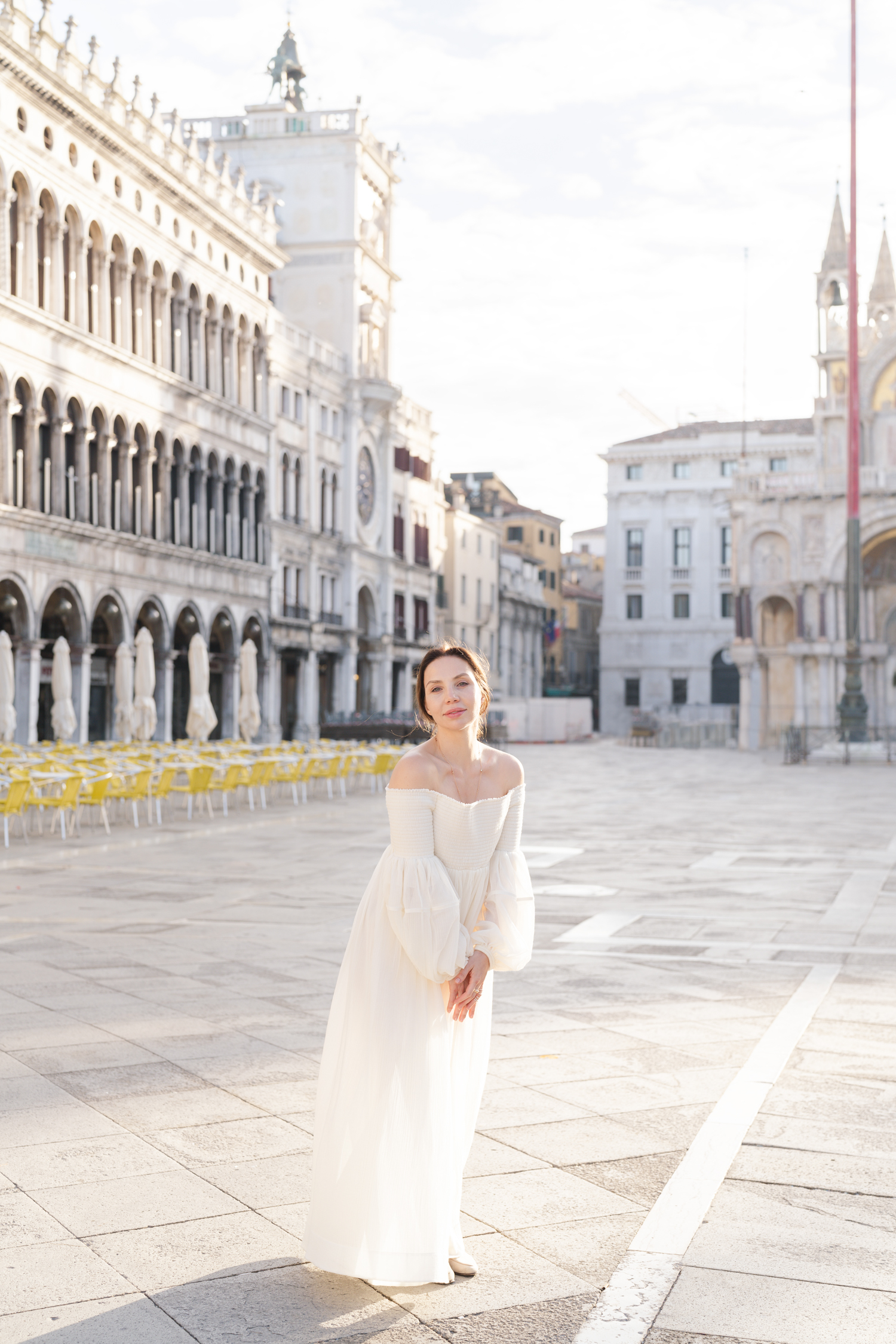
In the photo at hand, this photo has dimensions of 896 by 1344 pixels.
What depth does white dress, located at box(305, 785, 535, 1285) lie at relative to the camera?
405 centimetres

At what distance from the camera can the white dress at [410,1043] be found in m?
4.05

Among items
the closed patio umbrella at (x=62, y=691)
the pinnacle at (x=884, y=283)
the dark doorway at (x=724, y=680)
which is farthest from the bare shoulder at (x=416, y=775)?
the dark doorway at (x=724, y=680)

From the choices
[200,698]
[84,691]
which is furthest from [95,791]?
[84,691]

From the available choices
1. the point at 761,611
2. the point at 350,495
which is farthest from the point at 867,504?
the point at 350,495

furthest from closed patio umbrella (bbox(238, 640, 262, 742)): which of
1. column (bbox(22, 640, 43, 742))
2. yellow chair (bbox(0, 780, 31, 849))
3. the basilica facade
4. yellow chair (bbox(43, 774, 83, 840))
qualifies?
yellow chair (bbox(0, 780, 31, 849))

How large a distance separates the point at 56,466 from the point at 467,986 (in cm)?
3334

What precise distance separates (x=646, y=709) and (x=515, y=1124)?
76622mm

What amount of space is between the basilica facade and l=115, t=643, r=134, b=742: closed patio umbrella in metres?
2.00

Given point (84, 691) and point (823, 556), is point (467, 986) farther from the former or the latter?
point (823, 556)

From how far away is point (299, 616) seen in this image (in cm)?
5325

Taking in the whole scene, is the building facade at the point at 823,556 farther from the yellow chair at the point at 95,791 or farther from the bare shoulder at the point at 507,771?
the bare shoulder at the point at 507,771

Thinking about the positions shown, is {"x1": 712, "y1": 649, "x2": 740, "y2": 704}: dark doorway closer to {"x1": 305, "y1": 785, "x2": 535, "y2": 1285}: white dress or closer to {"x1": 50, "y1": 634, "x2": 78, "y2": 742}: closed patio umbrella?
{"x1": 50, "y1": 634, "x2": 78, "y2": 742}: closed patio umbrella

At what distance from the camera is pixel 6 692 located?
28.9 m

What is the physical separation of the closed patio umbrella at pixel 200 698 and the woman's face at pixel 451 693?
31.0m
